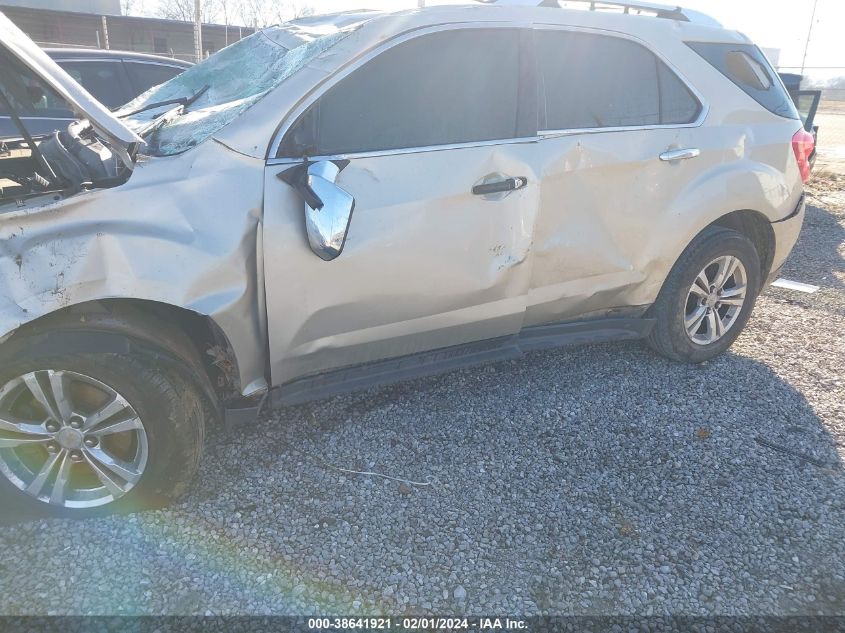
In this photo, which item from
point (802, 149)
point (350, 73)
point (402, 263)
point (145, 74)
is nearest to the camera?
point (350, 73)

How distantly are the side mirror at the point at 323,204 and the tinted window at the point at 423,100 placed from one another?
0.12 metres

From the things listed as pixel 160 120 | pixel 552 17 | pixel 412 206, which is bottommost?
pixel 412 206

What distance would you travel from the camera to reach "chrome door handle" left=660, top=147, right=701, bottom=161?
333cm

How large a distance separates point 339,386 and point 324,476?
15.7 inches

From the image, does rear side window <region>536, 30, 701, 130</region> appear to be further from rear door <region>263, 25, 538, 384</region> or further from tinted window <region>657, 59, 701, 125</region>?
rear door <region>263, 25, 538, 384</region>

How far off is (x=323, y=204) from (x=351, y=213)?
0.38ft

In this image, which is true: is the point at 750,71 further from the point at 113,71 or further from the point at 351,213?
the point at 113,71

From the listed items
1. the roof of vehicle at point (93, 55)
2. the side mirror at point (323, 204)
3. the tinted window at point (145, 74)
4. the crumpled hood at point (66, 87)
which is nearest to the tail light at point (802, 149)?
the side mirror at point (323, 204)

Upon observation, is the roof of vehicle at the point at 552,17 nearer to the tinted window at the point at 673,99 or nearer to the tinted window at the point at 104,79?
the tinted window at the point at 673,99

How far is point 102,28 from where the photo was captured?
26016 millimetres

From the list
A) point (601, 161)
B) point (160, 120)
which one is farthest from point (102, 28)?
point (601, 161)

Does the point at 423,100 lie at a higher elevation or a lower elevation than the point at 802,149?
higher

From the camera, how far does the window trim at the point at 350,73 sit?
8.23 feet

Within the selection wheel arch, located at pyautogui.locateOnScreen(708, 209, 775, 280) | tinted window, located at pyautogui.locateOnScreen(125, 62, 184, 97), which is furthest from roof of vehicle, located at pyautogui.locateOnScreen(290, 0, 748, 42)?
tinted window, located at pyautogui.locateOnScreen(125, 62, 184, 97)
